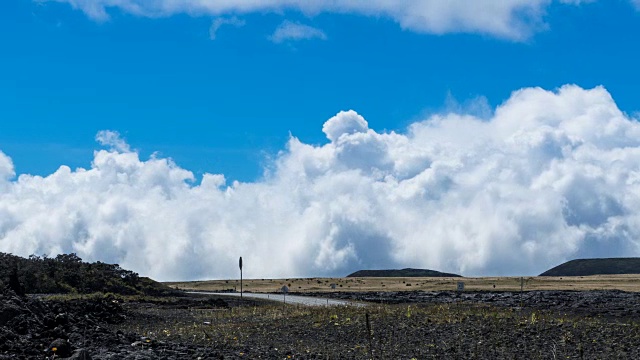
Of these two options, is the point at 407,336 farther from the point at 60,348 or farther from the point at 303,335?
the point at 60,348

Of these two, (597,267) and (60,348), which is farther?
(597,267)

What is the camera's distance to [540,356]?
20109 millimetres

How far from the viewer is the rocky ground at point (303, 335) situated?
686 inches

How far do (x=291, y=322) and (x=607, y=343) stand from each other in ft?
38.7

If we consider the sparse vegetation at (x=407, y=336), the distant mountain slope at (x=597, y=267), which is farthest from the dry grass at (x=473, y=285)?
the distant mountain slope at (x=597, y=267)

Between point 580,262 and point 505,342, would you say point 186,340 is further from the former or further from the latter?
point 580,262

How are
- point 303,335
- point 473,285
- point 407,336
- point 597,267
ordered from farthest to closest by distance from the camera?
point 597,267 < point 473,285 < point 303,335 < point 407,336

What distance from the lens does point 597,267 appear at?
556 ft

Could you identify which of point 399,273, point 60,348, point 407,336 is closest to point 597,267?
point 399,273

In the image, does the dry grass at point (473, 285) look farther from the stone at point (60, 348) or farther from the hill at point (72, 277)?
the stone at point (60, 348)

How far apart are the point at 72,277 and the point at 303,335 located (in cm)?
3514

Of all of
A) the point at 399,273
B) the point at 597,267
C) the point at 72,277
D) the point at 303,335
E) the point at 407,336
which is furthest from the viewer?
the point at 399,273

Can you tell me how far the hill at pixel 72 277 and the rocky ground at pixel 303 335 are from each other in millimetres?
20213

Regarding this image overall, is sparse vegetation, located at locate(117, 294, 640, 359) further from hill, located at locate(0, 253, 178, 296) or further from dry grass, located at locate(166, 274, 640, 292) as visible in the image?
dry grass, located at locate(166, 274, 640, 292)
